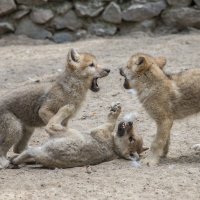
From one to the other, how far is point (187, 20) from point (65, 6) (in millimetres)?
2603

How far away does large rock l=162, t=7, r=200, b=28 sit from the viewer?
42.9 ft

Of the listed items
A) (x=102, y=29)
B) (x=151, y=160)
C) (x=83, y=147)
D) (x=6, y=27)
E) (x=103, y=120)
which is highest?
(x=83, y=147)

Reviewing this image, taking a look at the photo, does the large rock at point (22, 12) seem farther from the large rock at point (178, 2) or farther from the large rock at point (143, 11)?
the large rock at point (178, 2)

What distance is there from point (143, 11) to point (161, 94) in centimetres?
646

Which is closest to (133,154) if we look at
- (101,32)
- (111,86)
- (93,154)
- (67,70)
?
(93,154)

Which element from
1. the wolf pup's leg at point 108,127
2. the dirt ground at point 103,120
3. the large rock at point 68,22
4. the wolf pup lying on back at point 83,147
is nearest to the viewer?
the dirt ground at point 103,120

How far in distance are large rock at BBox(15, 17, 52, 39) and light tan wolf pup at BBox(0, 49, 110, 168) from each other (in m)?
6.10

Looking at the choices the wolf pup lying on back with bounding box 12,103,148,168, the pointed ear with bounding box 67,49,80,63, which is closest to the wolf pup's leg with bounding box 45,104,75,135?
the wolf pup lying on back with bounding box 12,103,148,168

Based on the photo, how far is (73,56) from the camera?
7.43 m

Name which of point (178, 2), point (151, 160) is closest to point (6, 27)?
point (178, 2)

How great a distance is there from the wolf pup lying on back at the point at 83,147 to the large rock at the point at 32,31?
660 centimetres

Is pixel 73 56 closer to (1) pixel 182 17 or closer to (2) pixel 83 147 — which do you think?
(2) pixel 83 147

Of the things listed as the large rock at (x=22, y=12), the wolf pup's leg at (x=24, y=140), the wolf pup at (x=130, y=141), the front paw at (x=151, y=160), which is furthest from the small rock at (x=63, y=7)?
the front paw at (x=151, y=160)

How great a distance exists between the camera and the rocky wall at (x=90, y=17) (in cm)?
1312
